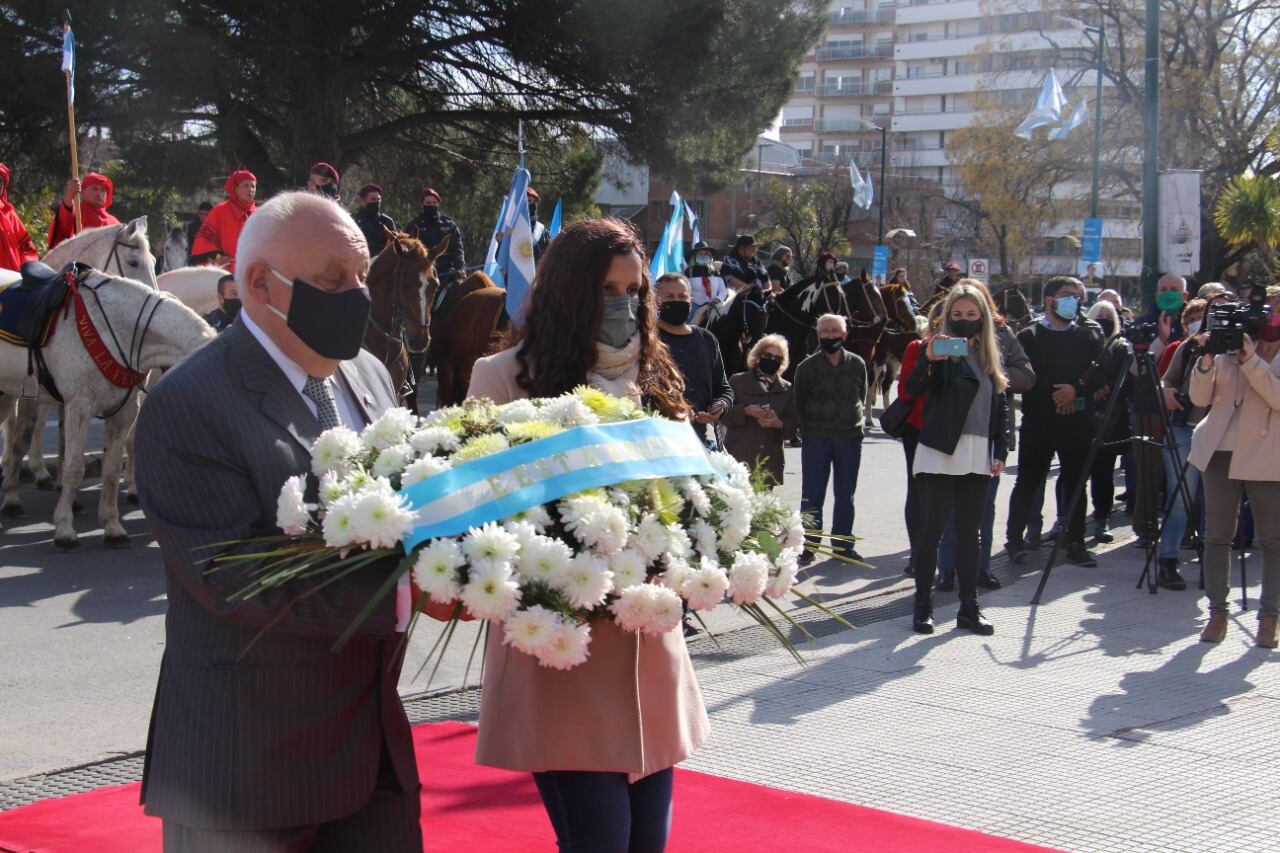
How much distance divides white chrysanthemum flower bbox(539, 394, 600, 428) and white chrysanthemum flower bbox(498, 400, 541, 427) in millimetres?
21

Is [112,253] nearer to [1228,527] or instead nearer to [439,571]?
[1228,527]

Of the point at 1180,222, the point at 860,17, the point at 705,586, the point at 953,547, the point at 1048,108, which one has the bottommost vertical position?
the point at 953,547

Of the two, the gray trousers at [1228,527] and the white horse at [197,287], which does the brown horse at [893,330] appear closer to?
the white horse at [197,287]

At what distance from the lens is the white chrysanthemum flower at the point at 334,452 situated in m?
2.74

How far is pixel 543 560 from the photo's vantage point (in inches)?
105

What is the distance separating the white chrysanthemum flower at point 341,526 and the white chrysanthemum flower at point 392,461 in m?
0.20

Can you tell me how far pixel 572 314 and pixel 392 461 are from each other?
113 centimetres

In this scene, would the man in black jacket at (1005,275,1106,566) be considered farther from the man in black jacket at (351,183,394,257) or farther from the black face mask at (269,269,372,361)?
the black face mask at (269,269,372,361)

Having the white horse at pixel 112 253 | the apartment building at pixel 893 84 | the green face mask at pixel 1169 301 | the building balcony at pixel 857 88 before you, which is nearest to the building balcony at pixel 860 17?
the apartment building at pixel 893 84

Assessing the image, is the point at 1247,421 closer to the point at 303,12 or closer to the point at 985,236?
the point at 303,12

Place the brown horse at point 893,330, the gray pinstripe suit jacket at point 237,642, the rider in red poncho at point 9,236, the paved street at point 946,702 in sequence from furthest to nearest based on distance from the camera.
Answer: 1. the brown horse at point 893,330
2. the rider in red poncho at point 9,236
3. the paved street at point 946,702
4. the gray pinstripe suit jacket at point 237,642

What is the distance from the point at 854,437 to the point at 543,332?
7204 mm

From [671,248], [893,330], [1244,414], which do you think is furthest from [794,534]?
[893,330]

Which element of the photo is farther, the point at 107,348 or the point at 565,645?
the point at 107,348
